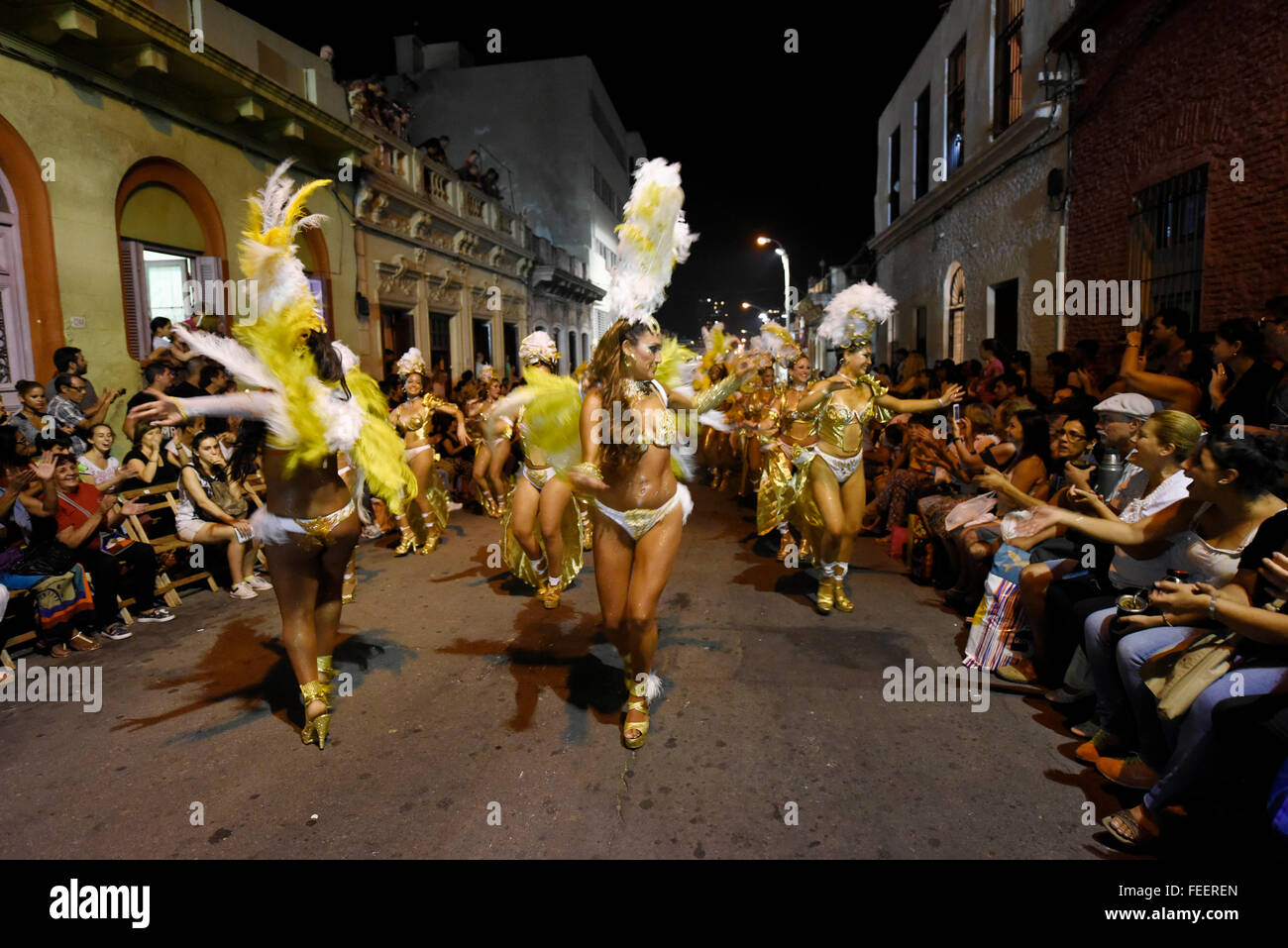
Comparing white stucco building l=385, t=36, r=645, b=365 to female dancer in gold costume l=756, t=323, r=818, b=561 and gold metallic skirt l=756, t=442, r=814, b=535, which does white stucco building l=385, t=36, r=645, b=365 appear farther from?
gold metallic skirt l=756, t=442, r=814, b=535

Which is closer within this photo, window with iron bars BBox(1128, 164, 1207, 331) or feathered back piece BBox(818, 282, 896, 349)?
feathered back piece BBox(818, 282, 896, 349)

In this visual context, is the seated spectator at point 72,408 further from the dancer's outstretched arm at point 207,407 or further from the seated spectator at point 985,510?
the seated spectator at point 985,510

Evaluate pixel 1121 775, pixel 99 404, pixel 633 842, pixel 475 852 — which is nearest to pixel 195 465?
Answer: pixel 99 404

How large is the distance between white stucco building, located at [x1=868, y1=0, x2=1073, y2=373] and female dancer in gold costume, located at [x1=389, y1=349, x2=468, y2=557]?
7.50 metres

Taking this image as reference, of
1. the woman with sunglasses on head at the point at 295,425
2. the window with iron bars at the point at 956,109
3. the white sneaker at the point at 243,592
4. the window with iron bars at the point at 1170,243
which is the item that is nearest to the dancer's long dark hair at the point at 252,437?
the woman with sunglasses on head at the point at 295,425

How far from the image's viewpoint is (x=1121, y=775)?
339cm

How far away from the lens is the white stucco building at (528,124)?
102 feet

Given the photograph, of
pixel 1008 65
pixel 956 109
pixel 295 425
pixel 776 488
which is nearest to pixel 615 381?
pixel 295 425

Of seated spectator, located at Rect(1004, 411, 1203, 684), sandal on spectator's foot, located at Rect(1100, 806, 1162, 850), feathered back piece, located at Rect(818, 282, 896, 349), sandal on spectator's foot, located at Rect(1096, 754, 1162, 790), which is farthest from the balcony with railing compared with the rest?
sandal on spectator's foot, located at Rect(1100, 806, 1162, 850)

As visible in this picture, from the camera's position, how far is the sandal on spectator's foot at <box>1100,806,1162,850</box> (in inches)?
118

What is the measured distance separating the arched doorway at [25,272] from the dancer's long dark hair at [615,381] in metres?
7.12

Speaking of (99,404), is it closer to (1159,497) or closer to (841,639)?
(841,639)

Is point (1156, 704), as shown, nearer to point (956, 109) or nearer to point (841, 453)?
point (841, 453)

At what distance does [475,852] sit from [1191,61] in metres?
9.31
